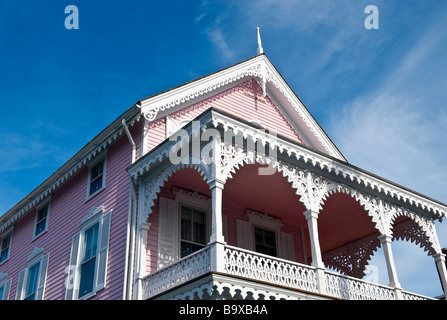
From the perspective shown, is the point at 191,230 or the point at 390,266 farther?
the point at 191,230

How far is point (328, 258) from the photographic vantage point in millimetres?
20906

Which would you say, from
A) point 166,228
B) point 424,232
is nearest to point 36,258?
point 166,228

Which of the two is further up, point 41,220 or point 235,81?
point 235,81

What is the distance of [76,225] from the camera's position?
712 inches

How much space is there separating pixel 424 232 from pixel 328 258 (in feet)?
15.3

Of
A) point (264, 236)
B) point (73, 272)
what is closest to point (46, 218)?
point (73, 272)

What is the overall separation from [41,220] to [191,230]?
8168 millimetres

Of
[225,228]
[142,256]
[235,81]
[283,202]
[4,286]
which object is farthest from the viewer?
[4,286]

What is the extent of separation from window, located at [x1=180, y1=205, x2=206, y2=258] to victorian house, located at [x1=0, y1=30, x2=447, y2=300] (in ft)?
0.14

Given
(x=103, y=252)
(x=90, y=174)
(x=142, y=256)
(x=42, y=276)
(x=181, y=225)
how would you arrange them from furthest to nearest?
(x=42, y=276) → (x=90, y=174) → (x=103, y=252) → (x=181, y=225) → (x=142, y=256)

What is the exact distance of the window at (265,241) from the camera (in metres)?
17.4

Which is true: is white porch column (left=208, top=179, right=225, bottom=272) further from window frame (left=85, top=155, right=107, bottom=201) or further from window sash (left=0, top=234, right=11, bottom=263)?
window sash (left=0, top=234, right=11, bottom=263)

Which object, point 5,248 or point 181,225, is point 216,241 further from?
point 5,248

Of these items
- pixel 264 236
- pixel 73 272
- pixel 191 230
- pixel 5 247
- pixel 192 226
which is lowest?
A: pixel 73 272
